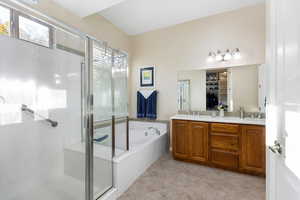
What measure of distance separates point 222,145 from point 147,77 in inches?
83.3

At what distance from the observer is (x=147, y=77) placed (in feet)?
11.0

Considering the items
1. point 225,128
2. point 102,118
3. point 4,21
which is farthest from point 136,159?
point 4,21

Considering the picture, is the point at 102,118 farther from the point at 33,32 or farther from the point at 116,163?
the point at 33,32

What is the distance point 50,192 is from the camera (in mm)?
1603

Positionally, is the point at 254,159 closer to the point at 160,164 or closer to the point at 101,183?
the point at 160,164

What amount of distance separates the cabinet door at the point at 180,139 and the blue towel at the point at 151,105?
76cm

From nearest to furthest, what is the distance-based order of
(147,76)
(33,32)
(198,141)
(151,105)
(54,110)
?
1. (33,32)
2. (54,110)
3. (198,141)
4. (151,105)
5. (147,76)

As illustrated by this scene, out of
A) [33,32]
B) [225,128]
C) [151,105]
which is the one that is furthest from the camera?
[151,105]

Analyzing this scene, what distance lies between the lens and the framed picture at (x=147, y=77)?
331 cm

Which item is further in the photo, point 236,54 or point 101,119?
point 236,54

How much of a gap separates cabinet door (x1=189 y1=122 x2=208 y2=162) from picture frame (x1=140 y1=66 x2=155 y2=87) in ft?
4.66

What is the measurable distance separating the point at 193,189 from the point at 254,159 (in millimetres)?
1049

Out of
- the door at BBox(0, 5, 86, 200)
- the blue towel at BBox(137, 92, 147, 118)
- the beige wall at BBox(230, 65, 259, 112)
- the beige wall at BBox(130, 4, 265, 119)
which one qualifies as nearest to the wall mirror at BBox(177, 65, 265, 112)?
the beige wall at BBox(230, 65, 259, 112)

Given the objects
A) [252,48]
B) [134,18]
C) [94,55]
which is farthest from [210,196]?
[134,18]
